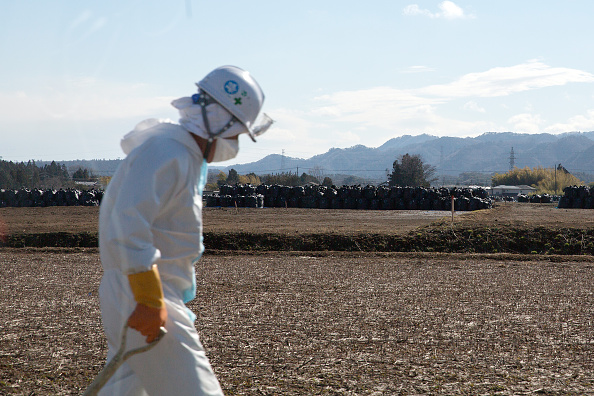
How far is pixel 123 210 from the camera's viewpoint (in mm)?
2430

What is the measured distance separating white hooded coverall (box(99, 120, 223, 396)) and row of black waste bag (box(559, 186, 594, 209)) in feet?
155

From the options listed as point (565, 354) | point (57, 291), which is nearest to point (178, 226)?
point (565, 354)

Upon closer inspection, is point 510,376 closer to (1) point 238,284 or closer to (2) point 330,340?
(2) point 330,340

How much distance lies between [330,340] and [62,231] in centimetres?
1467

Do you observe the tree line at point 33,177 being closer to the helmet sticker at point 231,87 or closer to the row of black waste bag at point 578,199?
the row of black waste bag at point 578,199

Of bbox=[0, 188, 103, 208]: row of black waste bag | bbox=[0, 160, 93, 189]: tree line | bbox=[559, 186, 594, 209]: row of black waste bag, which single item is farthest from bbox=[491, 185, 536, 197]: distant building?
bbox=[0, 188, 103, 208]: row of black waste bag

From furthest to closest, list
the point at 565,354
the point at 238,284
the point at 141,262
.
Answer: the point at 238,284
the point at 565,354
the point at 141,262

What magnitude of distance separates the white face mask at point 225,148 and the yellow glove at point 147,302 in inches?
22.5

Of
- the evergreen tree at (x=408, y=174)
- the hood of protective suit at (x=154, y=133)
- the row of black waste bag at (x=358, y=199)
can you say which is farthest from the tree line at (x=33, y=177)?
the hood of protective suit at (x=154, y=133)

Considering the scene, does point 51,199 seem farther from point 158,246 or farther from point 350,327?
point 158,246

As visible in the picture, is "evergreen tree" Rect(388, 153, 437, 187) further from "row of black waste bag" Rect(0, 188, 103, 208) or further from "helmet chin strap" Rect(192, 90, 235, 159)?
"helmet chin strap" Rect(192, 90, 235, 159)

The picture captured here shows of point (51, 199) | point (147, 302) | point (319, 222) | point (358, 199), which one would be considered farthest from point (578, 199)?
point (147, 302)

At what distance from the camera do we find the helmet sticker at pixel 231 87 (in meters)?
2.68

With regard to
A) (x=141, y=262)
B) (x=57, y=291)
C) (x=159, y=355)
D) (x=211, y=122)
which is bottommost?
(x=57, y=291)
